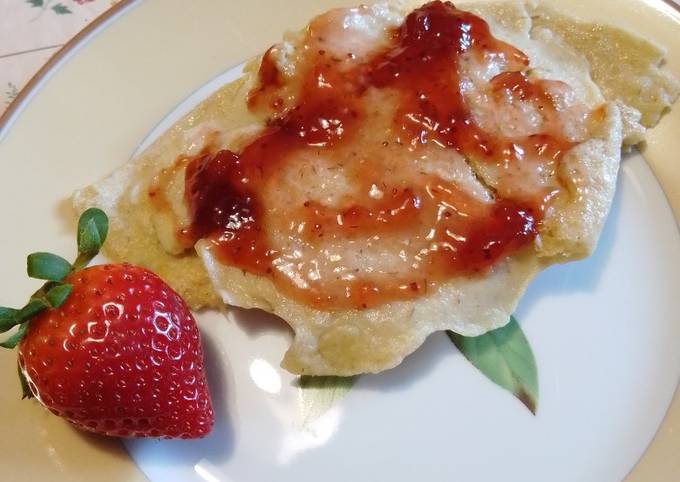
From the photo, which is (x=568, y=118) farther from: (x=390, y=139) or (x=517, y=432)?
(x=517, y=432)

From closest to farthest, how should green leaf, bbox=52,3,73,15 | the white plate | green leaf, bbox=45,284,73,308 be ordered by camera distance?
1. green leaf, bbox=45,284,73,308
2. the white plate
3. green leaf, bbox=52,3,73,15

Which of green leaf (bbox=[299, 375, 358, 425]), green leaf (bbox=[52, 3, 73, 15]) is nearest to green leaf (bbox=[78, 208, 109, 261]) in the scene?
green leaf (bbox=[299, 375, 358, 425])

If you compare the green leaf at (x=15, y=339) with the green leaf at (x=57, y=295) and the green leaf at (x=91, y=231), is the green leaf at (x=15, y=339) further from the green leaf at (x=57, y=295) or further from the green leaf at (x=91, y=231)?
the green leaf at (x=91, y=231)

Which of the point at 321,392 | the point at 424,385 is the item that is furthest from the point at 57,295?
the point at 424,385

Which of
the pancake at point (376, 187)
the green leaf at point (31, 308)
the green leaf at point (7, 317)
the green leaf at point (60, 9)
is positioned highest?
the green leaf at point (31, 308)

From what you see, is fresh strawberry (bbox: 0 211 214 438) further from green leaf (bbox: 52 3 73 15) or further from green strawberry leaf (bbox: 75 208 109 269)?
green leaf (bbox: 52 3 73 15)

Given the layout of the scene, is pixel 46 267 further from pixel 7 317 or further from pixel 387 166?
pixel 387 166

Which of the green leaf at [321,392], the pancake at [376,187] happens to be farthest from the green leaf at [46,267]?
the green leaf at [321,392]
